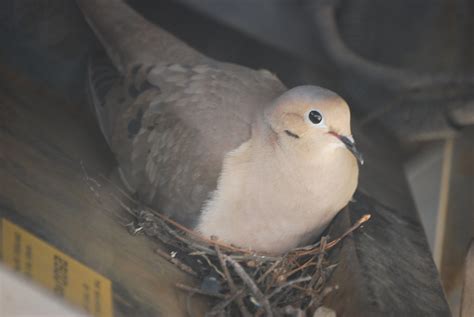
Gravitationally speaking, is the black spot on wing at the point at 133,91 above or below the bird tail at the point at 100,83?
above

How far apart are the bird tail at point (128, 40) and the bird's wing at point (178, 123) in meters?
0.05

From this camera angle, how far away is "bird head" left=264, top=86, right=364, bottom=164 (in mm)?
2029

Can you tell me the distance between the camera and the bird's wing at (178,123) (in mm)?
2162

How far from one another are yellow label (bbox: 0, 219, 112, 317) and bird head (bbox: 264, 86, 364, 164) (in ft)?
2.14

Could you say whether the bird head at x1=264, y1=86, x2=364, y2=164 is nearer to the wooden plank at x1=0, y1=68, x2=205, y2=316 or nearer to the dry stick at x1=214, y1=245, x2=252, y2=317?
the dry stick at x1=214, y1=245, x2=252, y2=317

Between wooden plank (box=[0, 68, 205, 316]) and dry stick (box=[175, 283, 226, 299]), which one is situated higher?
wooden plank (box=[0, 68, 205, 316])

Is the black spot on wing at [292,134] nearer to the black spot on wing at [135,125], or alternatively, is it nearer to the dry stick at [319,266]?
the dry stick at [319,266]

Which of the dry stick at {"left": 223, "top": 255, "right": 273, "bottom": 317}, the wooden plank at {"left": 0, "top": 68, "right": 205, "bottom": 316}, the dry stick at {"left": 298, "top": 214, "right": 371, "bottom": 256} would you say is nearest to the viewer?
the wooden plank at {"left": 0, "top": 68, "right": 205, "bottom": 316}

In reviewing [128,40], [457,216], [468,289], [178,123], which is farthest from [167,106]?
[457,216]

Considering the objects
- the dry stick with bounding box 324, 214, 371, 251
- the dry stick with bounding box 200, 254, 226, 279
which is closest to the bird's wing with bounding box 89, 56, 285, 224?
the dry stick with bounding box 200, 254, 226, 279

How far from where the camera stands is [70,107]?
230 cm

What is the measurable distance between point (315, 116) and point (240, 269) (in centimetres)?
45

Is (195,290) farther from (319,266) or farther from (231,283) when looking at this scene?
(319,266)

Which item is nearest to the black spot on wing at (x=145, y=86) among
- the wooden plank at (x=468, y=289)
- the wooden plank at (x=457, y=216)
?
the wooden plank at (x=468, y=289)
